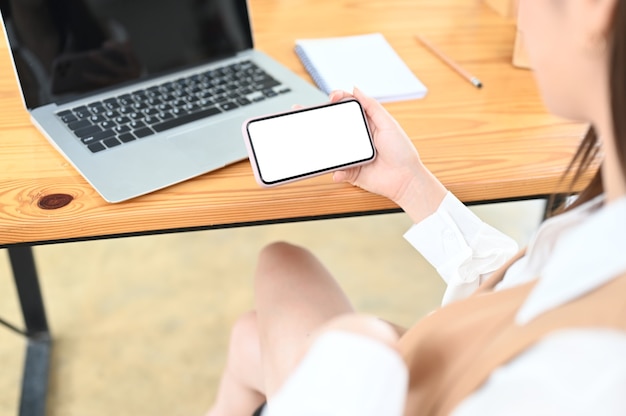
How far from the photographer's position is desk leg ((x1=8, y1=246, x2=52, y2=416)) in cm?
130

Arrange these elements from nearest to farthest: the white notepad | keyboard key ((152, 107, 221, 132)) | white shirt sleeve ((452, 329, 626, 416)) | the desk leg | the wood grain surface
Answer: white shirt sleeve ((452, 329, 626, 416)) < the wood grain surface < keyboard key ((152, 107, 221, 132)) < the white notepad < the desk leg

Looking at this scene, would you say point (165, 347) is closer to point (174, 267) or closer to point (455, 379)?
point (174, 267)

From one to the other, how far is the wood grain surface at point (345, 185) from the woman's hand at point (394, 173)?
0.05 ft

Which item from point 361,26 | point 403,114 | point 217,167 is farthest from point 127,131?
point 361,26

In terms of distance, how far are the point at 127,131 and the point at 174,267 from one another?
797mm

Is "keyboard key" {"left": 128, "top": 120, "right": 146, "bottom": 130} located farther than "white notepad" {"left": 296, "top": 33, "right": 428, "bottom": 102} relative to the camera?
No

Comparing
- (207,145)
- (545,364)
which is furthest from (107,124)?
(545,364)

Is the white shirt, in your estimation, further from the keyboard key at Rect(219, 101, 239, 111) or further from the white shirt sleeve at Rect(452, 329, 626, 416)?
the keyboard key at Rect(219, 101, 239, 111)

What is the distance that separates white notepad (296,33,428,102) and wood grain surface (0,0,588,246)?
0.06 feet

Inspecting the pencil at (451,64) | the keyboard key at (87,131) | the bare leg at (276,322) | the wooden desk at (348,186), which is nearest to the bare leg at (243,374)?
the bare leg at (276,322)

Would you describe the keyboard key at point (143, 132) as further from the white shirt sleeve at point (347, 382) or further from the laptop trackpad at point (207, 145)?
the white shirt sleeve at point (347, 382)

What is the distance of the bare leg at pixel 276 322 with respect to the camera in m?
0.81

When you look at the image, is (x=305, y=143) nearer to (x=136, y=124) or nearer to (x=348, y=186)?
(x=348, y=186)

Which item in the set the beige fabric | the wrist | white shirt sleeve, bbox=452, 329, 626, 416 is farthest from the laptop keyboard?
white shirt sleeve, bbox=452, 329, 626, 416
